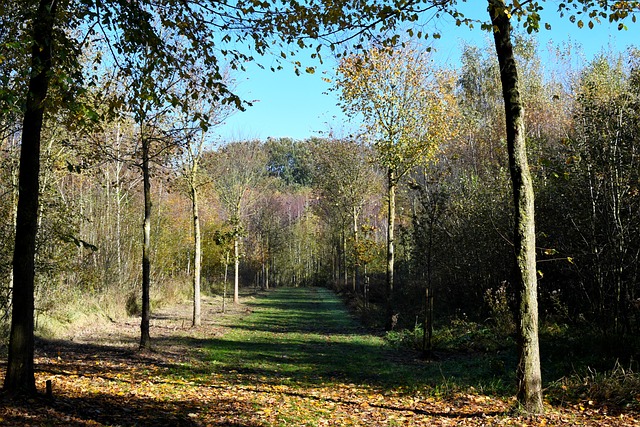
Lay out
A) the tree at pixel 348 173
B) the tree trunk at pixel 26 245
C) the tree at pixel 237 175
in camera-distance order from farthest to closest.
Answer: the tree at pixel 237 175
the tree at pixel 348 173
the tree trunk at pixel 26 245

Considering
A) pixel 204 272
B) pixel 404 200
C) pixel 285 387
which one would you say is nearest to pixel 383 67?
pixel 285 387

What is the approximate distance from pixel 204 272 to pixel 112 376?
29871 mm

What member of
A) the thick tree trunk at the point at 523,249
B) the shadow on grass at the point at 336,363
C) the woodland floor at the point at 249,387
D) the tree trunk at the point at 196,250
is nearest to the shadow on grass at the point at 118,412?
the woodland floor at the point at 249,387

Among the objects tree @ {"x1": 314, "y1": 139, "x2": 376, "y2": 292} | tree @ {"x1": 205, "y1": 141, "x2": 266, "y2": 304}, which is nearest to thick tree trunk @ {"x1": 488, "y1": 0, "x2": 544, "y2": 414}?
tree @ {"x1": 314, "y1": 139, "x2": 376, "y2": 292}

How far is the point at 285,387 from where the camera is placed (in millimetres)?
9055

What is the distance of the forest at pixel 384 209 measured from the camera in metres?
6.40

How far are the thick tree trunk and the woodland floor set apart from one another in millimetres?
475

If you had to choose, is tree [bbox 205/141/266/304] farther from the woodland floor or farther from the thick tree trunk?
the thick tree trunk

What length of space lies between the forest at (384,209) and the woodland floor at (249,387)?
0.16 metres

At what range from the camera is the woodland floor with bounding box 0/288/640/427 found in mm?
6383

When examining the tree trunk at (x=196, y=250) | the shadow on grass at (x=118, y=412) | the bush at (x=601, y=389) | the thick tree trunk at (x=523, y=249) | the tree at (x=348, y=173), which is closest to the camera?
the shadow on grass at (x=118, y=412)

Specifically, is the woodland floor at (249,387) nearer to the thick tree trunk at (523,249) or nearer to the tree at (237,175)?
the thick tree trunk at (523,249)

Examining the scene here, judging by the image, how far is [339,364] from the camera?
38.5 ft

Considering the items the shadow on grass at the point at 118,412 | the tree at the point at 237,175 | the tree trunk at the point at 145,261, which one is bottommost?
the shadow on grass at the point at 118,412
